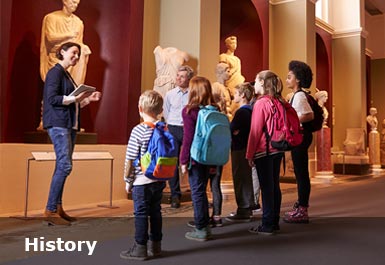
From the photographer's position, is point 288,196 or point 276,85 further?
point 288,196

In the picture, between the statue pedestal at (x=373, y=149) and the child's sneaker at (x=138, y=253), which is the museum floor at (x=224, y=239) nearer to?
the child's sneaker at (x=138, y=253)

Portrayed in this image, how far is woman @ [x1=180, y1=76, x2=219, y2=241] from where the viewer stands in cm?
321

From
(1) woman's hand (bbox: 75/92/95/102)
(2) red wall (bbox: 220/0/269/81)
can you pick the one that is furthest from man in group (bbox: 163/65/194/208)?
(2) red wall (bbox: 220/0/269/81)

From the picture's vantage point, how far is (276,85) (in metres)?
3.57

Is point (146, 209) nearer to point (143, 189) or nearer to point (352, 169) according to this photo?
point (143, 189)

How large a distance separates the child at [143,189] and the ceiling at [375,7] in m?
15.7

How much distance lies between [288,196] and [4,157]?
13.0ft

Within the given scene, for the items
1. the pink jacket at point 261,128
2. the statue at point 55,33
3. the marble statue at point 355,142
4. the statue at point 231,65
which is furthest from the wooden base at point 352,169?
the pink jacket at point 261,128

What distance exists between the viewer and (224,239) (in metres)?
3.29

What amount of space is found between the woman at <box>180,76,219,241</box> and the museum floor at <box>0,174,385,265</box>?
0.42 ft

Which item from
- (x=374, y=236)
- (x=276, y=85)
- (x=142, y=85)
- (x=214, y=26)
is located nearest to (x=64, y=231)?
(x=276, y=85)

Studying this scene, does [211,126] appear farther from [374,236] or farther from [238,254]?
[374,236]

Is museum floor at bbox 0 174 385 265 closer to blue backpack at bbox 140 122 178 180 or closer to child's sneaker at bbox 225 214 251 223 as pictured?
child's sneaker at bbox 225 214 251 223

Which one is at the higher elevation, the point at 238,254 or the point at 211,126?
the point at 211,126
